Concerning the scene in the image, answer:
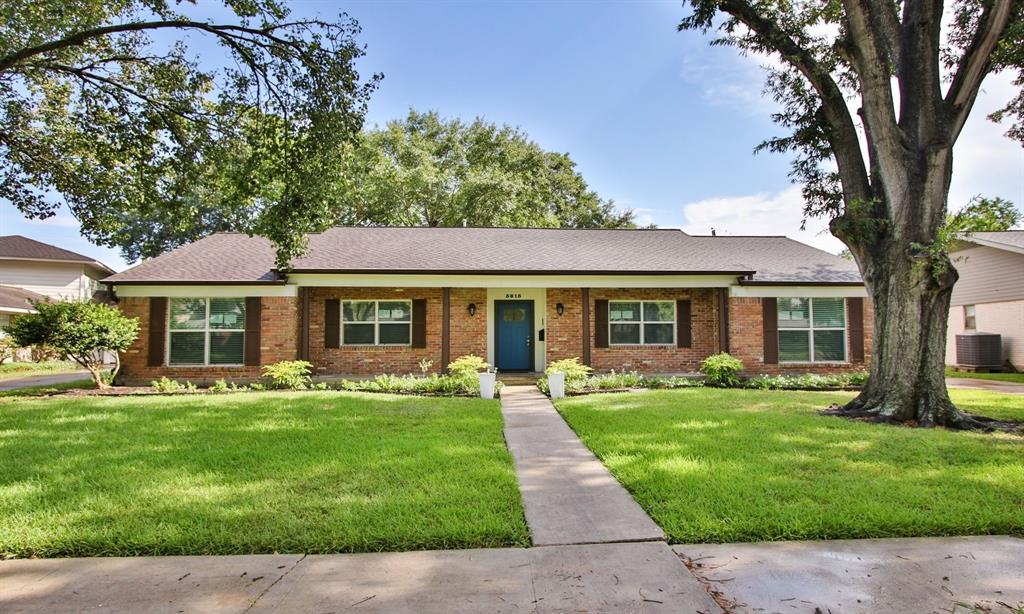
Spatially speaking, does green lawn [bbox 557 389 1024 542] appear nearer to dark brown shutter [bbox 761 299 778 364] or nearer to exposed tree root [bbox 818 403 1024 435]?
exposed tree root [bbox 818 403 1024 435]

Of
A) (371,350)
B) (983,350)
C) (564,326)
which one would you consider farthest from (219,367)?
(983,350)

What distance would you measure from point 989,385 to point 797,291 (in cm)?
541

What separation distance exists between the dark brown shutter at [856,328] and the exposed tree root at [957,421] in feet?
18.3

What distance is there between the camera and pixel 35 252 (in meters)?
23.9

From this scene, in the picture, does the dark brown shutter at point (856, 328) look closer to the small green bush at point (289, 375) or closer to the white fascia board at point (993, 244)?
the white fascia board at point (993, 244)

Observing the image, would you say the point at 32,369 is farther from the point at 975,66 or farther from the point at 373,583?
the point at 975,66

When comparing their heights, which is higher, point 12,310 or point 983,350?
point 12,310

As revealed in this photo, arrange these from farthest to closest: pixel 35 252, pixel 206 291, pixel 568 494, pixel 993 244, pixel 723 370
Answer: pixel 35 252
pixel 993 244
pixel 206 291
pixel 723 370
pixel 568 494

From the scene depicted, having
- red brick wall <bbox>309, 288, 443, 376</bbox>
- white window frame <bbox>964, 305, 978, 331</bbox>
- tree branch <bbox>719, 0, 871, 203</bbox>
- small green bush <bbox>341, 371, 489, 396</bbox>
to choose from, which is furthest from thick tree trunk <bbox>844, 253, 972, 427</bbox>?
white window frame <bbox>964, 305, 978, 331</bbox>

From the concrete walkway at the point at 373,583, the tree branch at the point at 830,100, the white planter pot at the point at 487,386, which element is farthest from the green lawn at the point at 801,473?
the tree branch at the point at 830,100

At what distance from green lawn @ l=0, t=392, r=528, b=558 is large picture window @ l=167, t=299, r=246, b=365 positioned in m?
4.55

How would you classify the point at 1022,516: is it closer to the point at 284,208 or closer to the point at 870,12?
the point at 870,12

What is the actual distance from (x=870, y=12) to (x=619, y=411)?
24.7ft

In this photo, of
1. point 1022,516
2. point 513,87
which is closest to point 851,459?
point 1022,516
